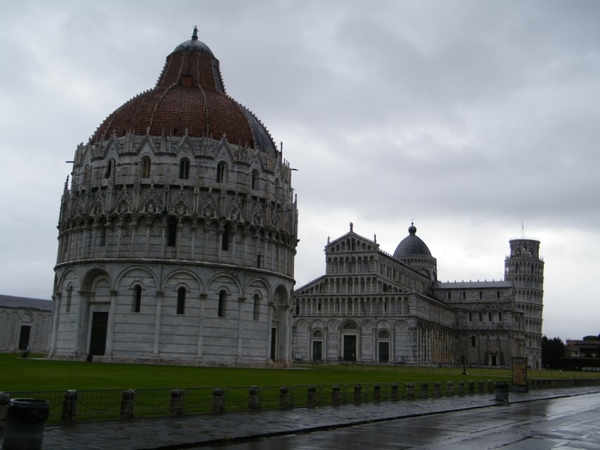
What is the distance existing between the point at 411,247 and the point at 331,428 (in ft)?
435

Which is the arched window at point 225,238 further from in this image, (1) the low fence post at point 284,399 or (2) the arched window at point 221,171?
(1) the low fence post at point 284,399

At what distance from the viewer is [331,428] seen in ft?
66.3

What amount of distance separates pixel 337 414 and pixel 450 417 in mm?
4589

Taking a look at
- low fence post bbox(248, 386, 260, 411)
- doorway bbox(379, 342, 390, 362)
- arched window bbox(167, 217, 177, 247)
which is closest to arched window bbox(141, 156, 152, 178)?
arched window bbox(167, 217, 177, 247)

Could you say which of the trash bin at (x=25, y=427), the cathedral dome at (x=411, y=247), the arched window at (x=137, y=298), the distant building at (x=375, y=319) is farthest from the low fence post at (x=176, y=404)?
the cathedral dome at (x=411, y=247)

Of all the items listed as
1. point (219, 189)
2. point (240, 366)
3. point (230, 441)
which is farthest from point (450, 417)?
point (219, 189)

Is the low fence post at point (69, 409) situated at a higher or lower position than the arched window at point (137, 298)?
lower

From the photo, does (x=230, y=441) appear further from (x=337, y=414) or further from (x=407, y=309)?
(x=407, y=309)

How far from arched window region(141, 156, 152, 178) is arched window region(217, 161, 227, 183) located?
5.83 metres

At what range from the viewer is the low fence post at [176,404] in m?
20.9

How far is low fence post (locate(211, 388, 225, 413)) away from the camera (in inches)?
874

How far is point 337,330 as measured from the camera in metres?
112

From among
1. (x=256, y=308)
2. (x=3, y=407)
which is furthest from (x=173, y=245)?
(x=3, y=407)

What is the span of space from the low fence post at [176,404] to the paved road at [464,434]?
14.6 ft
